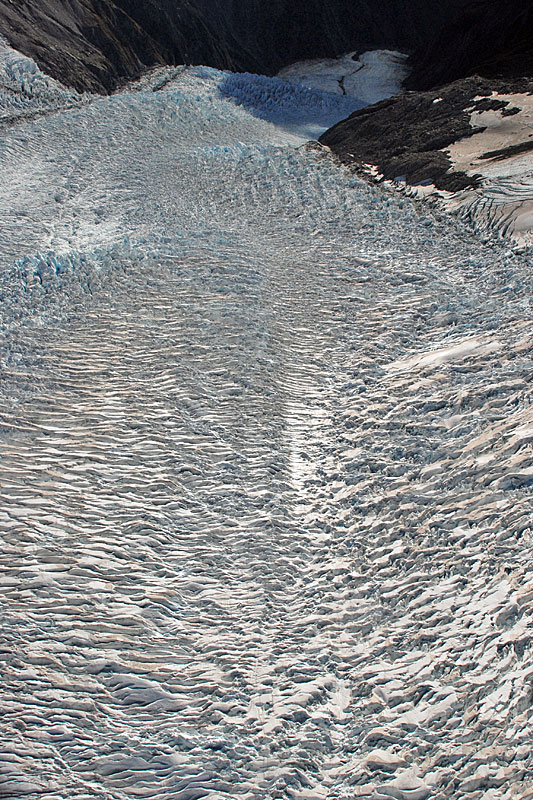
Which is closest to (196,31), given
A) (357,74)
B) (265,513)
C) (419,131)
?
(357,74)

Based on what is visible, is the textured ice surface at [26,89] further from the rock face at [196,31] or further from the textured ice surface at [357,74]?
the textured ice surface at [357,74]

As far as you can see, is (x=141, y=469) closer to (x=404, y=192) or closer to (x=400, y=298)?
(x=400, y=298)

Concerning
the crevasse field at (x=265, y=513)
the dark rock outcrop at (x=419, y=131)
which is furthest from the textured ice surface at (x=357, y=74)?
the crevasse field at (x=265, y=513)

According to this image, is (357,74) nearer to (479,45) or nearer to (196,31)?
(479,45)

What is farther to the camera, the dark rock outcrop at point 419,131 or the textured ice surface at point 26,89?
the textured ice surface at point 26,89

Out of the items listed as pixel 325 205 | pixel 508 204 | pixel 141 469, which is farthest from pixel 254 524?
pixel 325 205

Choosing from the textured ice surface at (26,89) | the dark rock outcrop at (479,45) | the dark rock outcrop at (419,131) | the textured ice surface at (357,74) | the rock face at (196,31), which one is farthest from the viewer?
the textured ice surface at (357,74)

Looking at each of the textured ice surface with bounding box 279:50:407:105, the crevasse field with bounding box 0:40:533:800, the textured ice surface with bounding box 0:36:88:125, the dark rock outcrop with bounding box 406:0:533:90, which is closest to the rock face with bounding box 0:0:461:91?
the textured ice surface with bounding box 0:36:88:125
